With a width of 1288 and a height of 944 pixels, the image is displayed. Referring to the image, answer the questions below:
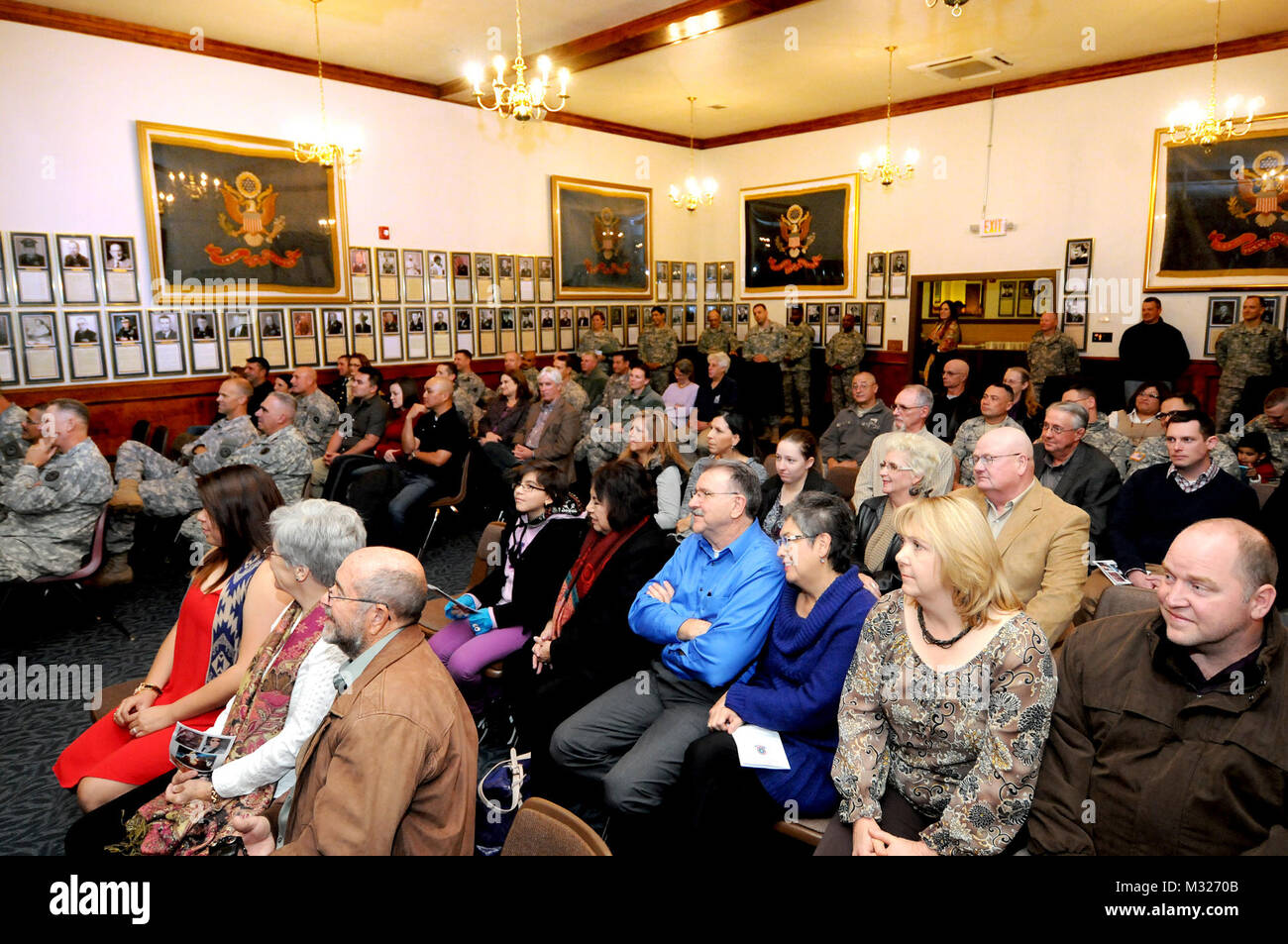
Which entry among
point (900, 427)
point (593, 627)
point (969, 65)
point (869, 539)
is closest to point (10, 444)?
point (593, 627)

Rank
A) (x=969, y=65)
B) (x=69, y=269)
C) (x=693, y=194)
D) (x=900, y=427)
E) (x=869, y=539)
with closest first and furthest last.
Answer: (x=869, y=539) < (x=900, y=427) < (x=69, y=269) < (x=969, y=65) < (x=693, y=194)

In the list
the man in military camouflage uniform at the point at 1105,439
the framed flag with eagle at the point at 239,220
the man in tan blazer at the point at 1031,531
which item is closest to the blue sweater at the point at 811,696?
the man in tan blazer at the point at 1031,531

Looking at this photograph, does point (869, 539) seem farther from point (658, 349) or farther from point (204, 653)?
point (658, 349)

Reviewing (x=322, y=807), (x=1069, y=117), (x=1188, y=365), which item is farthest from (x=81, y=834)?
(x=1069, y=117)

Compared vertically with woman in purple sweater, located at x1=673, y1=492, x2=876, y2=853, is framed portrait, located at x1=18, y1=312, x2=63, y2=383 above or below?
above

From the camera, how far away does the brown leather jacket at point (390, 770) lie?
1.81 meters

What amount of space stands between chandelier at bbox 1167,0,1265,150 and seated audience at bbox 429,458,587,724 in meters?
7.45

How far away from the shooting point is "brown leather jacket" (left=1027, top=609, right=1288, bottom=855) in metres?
1.78

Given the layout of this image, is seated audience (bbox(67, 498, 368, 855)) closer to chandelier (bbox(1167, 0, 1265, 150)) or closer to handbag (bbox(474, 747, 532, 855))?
handbag (bbox(474, 747, 532, 855))

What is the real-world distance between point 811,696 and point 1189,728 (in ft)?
3.17

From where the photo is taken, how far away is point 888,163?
9.71 metres

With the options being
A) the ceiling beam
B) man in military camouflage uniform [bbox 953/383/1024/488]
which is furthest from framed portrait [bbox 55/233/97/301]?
man in military camouflage uniform [bbox 953/383/1024/488]

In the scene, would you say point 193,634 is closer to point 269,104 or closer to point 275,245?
point 275,245

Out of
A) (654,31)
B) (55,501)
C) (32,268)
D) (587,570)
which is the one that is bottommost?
(587,570)
